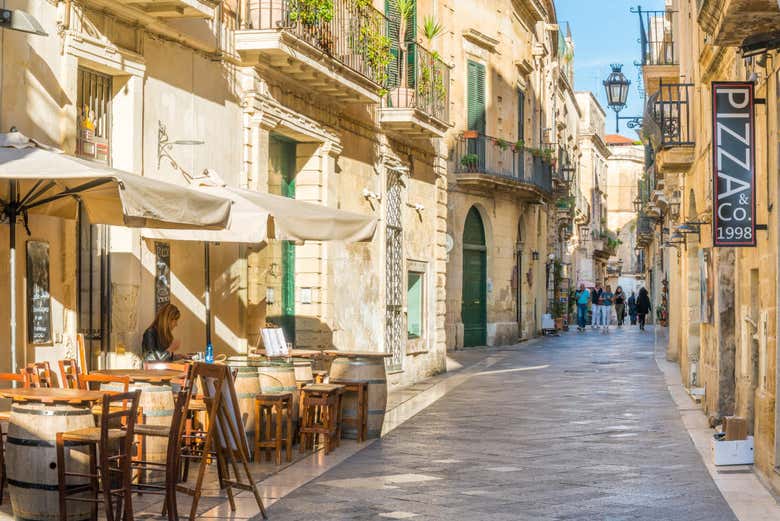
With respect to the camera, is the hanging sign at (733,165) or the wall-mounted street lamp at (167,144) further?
the wall-mounted street lamp at (167,144)

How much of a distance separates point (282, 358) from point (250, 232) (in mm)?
2281

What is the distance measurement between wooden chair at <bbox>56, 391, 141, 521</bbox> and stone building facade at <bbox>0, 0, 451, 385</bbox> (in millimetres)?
2457

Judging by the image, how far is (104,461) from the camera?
677 centimetres

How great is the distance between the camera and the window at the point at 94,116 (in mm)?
10516

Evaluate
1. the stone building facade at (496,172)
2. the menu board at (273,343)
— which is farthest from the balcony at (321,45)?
the stone building facade at (496,172)

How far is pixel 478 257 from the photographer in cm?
3170

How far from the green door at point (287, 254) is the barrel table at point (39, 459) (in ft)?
28.4

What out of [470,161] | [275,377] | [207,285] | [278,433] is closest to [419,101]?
[207,285]

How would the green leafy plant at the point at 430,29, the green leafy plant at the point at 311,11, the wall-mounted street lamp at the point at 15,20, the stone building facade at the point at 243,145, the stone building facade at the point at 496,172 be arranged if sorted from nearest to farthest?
1. the wall-mounted street lamp at the point at 15,20
2. the stone building facade at the point at 243,145
3. the green leafy plant at the point at 311,11
4. the green leafy plant at the point at 430,29
5. the stone building facade at the point at 496,172

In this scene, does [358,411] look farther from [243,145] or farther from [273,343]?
[243,145]

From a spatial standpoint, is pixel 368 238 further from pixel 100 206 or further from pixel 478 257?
pixel 478 257

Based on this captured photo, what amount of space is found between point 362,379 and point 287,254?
13.0 feet

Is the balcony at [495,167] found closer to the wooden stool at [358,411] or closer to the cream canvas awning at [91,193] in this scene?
the wooden stool at [358,411]

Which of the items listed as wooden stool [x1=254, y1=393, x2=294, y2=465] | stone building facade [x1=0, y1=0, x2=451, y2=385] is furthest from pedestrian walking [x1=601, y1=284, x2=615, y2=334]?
wooden stool [x1=254, y1=393, x2=294, y2=465]
